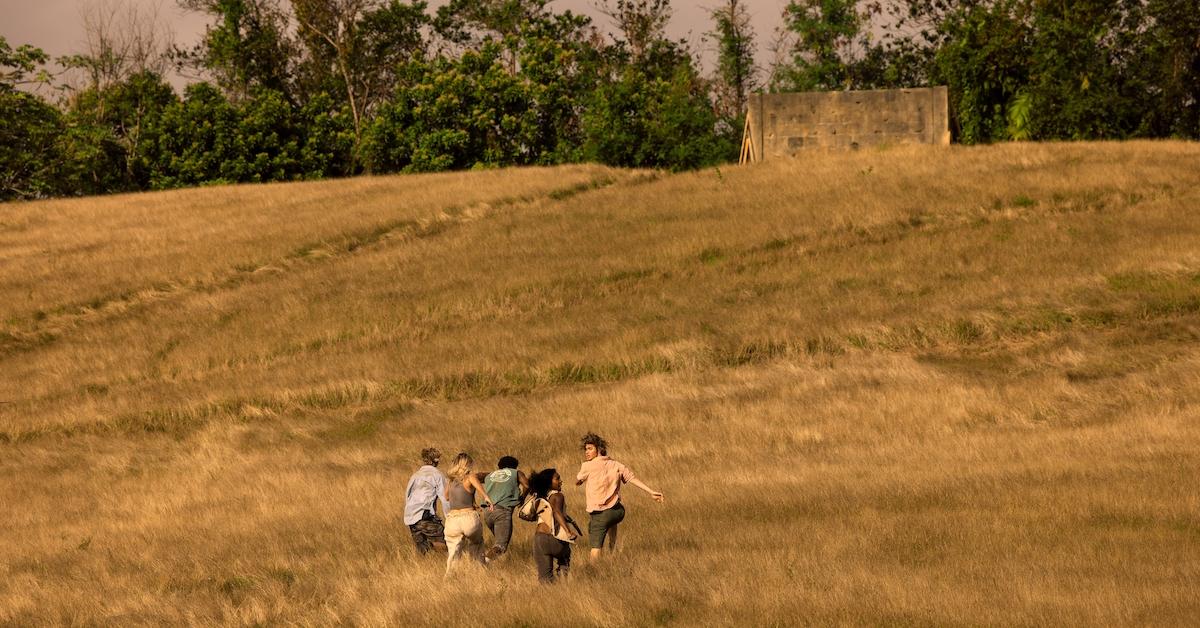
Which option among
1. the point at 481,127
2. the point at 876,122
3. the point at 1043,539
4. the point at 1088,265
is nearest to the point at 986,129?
the point at 876,122

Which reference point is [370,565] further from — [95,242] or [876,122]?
[876,122]

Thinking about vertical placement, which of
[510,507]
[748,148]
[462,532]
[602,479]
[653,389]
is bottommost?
[653,389]

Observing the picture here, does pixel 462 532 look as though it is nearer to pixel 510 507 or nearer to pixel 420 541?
pixel 510 507

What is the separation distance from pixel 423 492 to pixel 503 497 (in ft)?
4.09

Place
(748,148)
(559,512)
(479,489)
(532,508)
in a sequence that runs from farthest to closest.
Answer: (748,148), (479,489), (532,508), (559,512)

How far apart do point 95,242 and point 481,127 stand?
27914 mm

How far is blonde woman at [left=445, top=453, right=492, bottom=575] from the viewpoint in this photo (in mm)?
13539

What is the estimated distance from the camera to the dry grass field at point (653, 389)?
1248cm

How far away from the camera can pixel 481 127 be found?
230ft

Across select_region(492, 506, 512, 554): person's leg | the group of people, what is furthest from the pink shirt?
select_region(492, 506, 512, 554): person's leg

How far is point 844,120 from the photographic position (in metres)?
53.8

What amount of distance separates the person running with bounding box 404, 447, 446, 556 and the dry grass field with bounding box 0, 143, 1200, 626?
0.53 metres

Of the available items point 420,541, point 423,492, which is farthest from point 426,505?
point 420,541

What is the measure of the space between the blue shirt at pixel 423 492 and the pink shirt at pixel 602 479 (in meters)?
2.00
